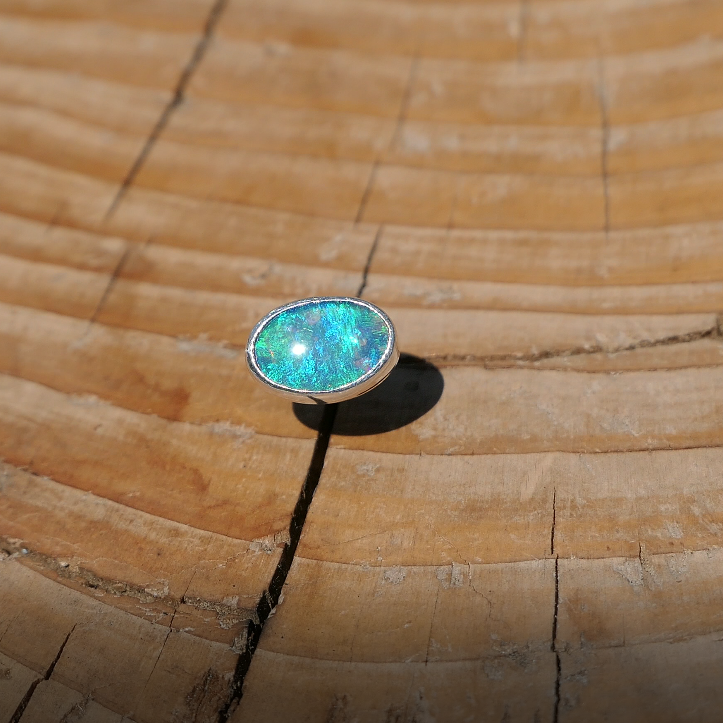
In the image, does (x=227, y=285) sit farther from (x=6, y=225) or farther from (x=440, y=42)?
(x=440, y=42)

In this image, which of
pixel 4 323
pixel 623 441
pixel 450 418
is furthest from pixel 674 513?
pixel 4 323

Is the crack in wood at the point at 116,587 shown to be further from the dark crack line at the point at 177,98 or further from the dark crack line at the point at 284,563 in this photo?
the dark crack line at the point at 177,98

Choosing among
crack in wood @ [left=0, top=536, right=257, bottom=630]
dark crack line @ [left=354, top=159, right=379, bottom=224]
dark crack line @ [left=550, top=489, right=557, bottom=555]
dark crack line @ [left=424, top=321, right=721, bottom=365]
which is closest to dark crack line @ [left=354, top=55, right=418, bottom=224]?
dark crack line @ [left=354, top=159, right=379, bottom=224]

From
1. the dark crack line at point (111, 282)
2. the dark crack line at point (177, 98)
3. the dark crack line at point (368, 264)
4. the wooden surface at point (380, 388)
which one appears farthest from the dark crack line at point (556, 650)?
the dark crack line at point (177, 98)

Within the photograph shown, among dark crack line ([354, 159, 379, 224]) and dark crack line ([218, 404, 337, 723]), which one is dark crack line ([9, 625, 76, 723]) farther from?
dark crack line ([354, 159, 379, 224])

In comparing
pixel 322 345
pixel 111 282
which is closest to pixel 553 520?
pixel 322 345

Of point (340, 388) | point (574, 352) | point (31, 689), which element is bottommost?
point (31, 689)

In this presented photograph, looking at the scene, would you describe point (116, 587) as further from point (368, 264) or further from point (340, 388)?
point (368, 264)
